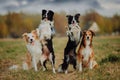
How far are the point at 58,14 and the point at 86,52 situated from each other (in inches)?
111

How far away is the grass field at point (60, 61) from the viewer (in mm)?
8953

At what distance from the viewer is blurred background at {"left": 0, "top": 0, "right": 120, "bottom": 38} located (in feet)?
39.3

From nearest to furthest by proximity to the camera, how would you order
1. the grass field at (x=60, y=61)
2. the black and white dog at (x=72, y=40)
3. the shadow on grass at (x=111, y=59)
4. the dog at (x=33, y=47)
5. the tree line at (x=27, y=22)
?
1. the grass field at (x=60, y=61)
2. the black and white dog at (x=72, y=40)
3. the dog at (x=33, y=47)
4. the shadow on grass at (x=111, y=59)
5. the tree line at (x=27, y=22)

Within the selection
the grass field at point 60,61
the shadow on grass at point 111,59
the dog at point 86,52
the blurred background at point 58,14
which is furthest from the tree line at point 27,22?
the dog at point 86,52

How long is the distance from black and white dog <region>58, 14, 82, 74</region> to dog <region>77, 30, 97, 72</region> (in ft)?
0.46

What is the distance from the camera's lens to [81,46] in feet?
30.6

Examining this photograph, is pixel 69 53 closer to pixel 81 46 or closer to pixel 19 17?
pixel 81 46

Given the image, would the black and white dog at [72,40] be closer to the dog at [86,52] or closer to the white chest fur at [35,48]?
the dog at [86,52]

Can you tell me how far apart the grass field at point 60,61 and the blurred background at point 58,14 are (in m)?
0.41

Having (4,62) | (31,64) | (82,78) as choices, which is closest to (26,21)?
(4,62)

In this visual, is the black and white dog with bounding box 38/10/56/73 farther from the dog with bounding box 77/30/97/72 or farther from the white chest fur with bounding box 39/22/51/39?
the dog with bounding box 77/30/97/72

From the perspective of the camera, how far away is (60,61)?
1080 cm

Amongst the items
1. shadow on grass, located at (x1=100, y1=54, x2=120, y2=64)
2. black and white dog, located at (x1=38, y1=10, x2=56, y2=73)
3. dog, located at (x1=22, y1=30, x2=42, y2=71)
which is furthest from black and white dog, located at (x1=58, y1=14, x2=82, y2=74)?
shadow on grass, located at (x1=100, y1=54, x2=120, y2=64)

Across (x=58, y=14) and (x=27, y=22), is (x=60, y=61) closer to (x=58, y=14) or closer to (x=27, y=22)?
(x=58, y=14)
